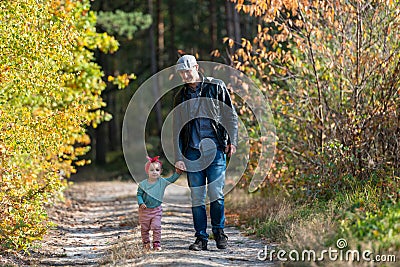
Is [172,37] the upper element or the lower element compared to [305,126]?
upper

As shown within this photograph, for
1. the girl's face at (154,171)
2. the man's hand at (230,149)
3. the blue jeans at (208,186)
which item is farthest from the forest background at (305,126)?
the girl's face at (154,171)

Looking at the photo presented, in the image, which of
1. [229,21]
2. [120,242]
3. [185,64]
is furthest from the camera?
[229,21]

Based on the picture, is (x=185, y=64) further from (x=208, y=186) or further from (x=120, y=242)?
(x=120, y=242)

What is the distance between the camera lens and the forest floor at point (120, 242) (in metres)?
7.36

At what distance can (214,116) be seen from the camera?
25.6 ft

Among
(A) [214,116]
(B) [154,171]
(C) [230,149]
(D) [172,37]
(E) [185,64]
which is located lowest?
(B) [154,171]

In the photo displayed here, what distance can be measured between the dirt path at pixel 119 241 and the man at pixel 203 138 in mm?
595

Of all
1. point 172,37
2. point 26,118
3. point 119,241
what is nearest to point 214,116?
point 119,241

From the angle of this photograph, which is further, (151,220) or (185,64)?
(151,220)

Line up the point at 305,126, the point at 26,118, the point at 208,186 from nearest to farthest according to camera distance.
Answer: the point at 208,186 → the point at 26,118 → the point at 305,126

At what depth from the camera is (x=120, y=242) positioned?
359 inches

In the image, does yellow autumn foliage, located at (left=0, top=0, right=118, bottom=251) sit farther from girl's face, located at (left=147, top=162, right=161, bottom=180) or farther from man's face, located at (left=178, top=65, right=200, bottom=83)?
man's face, located at (left=178, top=65, right=200, bottom=83)

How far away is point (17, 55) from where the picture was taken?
9047mm

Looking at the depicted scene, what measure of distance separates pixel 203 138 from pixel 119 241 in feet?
8.21
